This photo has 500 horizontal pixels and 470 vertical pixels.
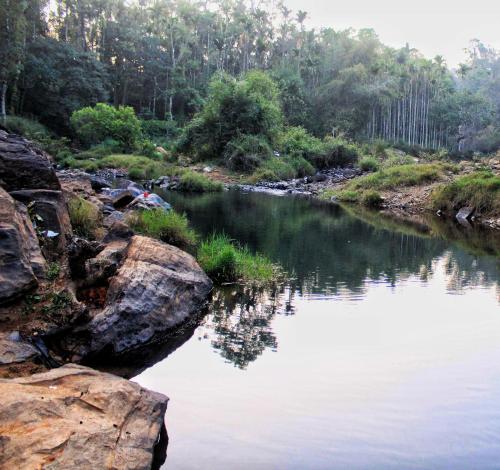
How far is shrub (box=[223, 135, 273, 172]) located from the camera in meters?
40.9

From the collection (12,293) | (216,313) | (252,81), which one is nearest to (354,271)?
(216,313)

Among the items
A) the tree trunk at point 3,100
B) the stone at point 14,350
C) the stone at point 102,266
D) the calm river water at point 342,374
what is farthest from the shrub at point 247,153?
the stone at point 14,350

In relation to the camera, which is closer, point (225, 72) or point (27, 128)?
point (27, 128)

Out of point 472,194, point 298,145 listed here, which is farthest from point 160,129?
point 472,194

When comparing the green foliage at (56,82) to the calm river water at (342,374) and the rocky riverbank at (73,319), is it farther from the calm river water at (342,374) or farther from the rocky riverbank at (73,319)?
the calm river water at (342,374)

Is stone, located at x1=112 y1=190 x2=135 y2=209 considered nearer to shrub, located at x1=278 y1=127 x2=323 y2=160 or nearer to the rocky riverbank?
the rocky riverbank

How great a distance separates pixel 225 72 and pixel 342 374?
54303mm

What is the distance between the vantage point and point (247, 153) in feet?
134

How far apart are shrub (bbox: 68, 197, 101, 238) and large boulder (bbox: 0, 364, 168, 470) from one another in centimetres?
590

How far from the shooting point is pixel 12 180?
368 inches

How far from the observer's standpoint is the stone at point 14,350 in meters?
5.92

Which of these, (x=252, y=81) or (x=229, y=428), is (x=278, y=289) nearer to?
(x=229, y=428)

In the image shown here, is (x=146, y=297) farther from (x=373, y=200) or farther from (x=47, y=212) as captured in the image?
(x=373, y=200)

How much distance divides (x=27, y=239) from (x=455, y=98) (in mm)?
74443
